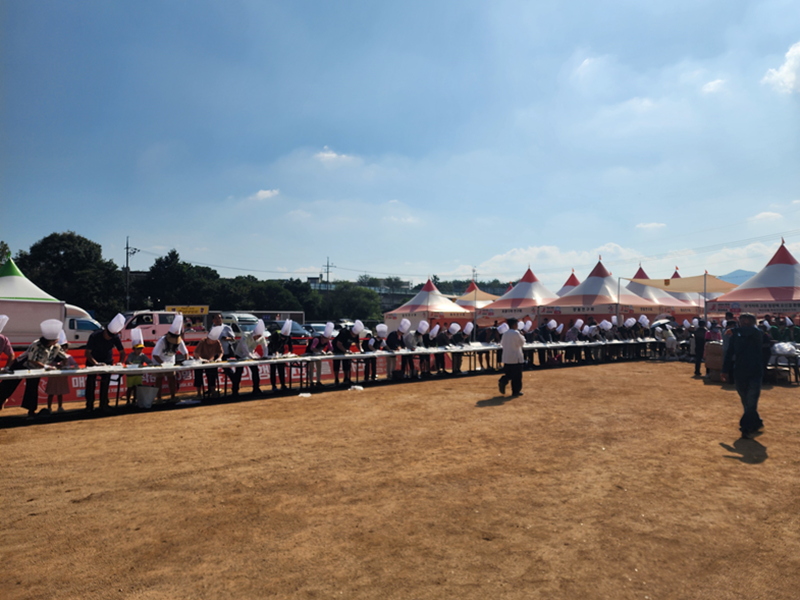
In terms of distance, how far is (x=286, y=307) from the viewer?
53875mm

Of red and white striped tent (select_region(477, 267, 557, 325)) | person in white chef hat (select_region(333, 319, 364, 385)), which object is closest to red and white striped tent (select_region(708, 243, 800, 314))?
red and white striped tent (select_region(477, 267, 557, 325))

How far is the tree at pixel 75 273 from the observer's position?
125 feet

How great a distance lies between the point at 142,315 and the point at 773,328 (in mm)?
21996

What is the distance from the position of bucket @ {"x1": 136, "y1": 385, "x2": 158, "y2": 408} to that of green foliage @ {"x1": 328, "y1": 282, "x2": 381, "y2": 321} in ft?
155

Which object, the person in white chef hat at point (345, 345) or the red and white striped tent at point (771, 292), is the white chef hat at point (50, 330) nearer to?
the person in white chef hat at point (345, 345)

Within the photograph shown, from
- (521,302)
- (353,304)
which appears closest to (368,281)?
(353,304)

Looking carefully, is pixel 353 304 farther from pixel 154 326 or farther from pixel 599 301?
pixel 154 326

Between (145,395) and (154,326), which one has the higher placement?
(154,326)

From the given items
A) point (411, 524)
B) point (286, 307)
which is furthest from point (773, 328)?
point (286, 307)

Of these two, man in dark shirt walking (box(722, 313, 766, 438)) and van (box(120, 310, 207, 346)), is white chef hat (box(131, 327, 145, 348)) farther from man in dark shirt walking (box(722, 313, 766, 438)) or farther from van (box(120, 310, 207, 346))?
man in dark shirt walking (box(722, 313, 766, 438))

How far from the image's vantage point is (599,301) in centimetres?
2158

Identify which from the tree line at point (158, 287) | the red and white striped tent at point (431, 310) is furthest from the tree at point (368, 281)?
the red and white striped tent at point (431, 310)

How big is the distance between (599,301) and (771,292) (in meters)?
6.54

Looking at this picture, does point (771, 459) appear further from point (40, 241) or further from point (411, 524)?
point (40, 241)
